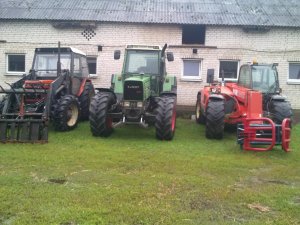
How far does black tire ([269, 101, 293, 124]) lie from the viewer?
10188 mm

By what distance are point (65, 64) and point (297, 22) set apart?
9.90m

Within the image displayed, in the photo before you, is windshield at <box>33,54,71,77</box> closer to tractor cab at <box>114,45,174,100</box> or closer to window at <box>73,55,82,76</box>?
window at <box>73,55,82,76</box>

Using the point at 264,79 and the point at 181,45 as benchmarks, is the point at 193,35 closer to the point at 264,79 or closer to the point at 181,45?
the point at 181,45

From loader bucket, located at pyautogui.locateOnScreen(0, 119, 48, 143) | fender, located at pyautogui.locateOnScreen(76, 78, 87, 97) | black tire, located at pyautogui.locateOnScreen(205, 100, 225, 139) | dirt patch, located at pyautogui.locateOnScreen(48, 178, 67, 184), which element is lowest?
dirt patch, located at pyautogui.locateOnScreen(48, 178, 67, 184)

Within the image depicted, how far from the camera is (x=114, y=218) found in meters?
4.69

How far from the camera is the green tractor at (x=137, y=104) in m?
9.70

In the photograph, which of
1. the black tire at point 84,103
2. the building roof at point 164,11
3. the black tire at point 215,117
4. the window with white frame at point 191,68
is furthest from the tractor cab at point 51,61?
the window with white frame at point 191,68

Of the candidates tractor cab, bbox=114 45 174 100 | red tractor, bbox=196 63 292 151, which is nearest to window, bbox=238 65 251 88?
red tractor, bbox=196 63 292 151

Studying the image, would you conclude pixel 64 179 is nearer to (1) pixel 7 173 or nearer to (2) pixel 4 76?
(1) pixel 7 173

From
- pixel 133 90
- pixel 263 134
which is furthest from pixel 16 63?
pixel 263 134

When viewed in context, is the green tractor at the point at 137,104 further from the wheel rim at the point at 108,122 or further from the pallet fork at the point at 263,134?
the pallet fork at the point at 263,134

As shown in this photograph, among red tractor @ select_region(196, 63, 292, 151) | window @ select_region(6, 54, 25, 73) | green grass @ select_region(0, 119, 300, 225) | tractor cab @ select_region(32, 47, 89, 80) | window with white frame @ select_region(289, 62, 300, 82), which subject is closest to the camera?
green grass @ select_region(0, 119, 300, 225)

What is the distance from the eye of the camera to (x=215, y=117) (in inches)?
383

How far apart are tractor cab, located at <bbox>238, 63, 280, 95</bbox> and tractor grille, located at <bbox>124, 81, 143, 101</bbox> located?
3295 millimetres
